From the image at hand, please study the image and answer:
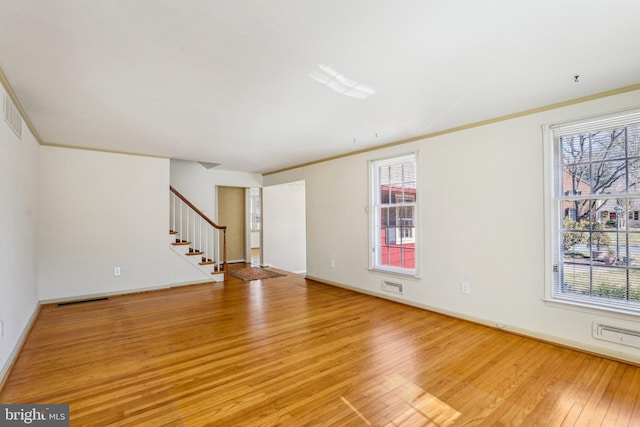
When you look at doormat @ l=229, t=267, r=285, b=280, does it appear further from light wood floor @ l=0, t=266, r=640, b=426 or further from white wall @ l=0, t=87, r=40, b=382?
white wall @ l=0, t=87, r=40, b=382

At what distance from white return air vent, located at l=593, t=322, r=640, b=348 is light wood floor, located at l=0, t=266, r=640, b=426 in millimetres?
216

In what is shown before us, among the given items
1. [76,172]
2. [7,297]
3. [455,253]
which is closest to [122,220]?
[76,172]

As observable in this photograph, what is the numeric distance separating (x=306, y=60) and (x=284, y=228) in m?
5.78

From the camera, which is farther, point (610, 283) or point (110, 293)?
point (110, 293)

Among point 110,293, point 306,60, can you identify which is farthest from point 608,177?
point 110,293

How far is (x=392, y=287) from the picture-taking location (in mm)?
4523

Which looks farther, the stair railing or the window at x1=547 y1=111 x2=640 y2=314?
the stair railing

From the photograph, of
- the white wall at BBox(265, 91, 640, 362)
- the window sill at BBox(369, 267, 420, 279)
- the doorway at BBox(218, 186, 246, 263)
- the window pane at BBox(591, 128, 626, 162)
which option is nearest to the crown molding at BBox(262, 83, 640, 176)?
the white wall at BBox(265, 91, 640, 362)

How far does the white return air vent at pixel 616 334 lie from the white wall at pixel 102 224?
576 cm

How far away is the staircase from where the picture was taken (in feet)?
18.6

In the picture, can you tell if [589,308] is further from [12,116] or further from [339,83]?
[12,116]

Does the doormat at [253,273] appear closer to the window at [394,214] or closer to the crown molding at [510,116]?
the window at [394,214]

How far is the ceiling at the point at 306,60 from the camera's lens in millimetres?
1637

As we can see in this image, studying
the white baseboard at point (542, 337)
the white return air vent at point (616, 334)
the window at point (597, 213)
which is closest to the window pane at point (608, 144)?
the window at point (597, 213)
